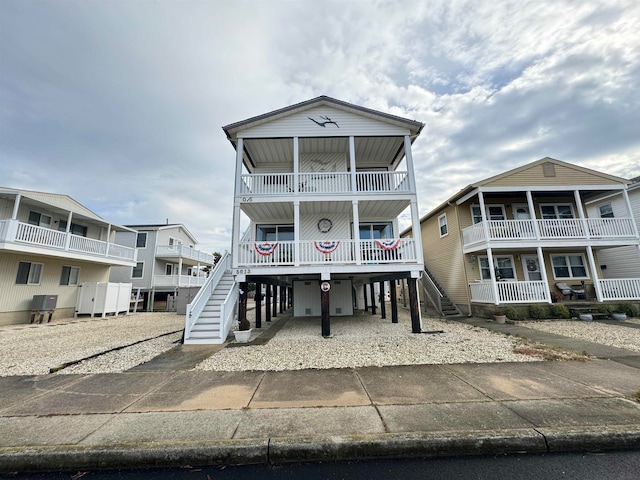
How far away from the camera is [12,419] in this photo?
140 inches

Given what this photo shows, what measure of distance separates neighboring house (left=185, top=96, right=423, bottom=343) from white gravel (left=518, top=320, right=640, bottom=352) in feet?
17.4

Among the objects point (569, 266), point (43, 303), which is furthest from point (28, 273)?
point (569, 266)

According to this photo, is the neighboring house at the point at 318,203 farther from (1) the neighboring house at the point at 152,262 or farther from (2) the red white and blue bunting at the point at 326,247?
(1) the neighboring house at the point at 152,262

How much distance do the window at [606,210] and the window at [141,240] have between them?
119 ft

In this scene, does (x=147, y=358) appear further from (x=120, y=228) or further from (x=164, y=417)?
(x=120, y=228)

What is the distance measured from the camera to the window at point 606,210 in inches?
645

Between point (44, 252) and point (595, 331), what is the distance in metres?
25.1

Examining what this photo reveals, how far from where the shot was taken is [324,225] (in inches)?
491

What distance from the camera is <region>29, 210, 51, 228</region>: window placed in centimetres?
1488

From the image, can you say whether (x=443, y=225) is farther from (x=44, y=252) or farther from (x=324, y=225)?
(x=44, y=252)

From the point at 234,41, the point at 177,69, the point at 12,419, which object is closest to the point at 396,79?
the point at 234,41

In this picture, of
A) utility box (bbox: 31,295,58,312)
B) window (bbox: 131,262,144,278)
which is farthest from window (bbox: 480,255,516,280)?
window (bbox: 131,262,144,278)

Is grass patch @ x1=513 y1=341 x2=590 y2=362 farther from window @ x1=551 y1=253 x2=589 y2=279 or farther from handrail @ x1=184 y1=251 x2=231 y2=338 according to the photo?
window @ x1=551 y1=253 x2=589 y2=279

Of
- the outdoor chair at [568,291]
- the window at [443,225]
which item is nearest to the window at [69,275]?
the window at [443,225]
